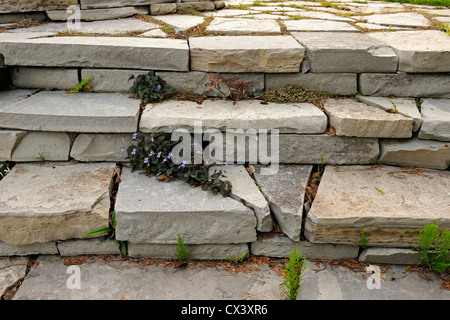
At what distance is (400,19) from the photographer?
4211 millimetres

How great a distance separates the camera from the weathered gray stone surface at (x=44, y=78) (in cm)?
296

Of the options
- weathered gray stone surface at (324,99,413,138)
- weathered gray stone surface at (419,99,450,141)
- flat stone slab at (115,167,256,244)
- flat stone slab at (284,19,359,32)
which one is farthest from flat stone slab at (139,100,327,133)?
flat stone slab at (284,19,359,32)

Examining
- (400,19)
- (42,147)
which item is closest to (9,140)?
(42,147)

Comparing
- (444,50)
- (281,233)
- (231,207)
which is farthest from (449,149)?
(231,207)

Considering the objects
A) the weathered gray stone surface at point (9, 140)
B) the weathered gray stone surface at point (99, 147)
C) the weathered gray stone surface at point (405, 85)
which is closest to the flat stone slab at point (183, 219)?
the weathered gray stone surface at point (99, 147)

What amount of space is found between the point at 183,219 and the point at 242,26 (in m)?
2.32

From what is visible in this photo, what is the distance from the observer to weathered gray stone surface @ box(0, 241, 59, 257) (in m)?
2.32

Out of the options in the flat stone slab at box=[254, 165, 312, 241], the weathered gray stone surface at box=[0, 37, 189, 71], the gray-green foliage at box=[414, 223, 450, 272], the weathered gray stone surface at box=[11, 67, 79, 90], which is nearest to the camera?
→ the gray-green foliage at box=[414, 223, 450, 272]

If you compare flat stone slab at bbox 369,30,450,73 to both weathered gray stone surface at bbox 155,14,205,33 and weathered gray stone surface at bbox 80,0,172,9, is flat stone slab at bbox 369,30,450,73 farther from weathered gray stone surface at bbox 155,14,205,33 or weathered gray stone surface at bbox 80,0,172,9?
weathered gray stone surface at bbox 80,0,172,9

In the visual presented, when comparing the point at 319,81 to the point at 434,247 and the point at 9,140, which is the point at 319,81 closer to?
the point at 434,247

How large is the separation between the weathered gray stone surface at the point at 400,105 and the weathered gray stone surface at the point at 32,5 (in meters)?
3.05

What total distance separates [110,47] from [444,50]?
261cm

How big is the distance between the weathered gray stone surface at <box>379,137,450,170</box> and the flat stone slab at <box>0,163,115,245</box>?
200 centimetres
